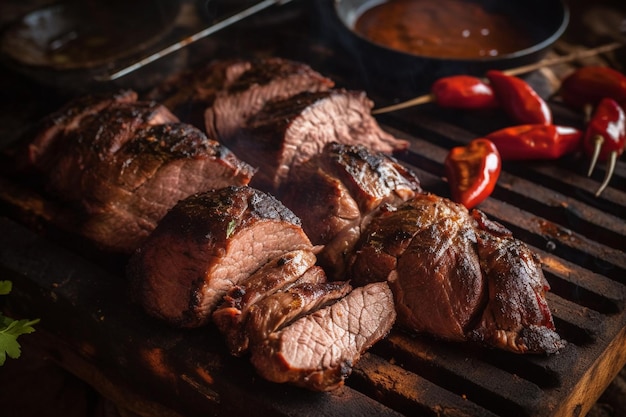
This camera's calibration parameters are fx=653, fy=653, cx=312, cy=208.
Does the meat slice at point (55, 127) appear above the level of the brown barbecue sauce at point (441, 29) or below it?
below

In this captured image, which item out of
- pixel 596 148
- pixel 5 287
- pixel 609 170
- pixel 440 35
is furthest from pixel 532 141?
pixel 5 287

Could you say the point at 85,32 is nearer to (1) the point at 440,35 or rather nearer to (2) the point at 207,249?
(1) the point at 440,35

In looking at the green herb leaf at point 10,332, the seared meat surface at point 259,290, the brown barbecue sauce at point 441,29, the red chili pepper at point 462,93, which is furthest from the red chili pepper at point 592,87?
the green herb leaf at point 10,332

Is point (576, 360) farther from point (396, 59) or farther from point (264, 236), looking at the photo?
point (396, 59)

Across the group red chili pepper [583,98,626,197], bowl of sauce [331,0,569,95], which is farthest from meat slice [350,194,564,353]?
bowl of sauce [331,0,569,95]

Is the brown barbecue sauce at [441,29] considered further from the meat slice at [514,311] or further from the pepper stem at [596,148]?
the meat slice at [514,311]

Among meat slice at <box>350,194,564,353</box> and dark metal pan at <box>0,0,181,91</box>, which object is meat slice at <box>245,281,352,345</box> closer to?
meat slice at <box>350,194,564,353</box>

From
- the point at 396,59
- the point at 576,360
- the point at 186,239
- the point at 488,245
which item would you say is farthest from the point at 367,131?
the point at 576,360
